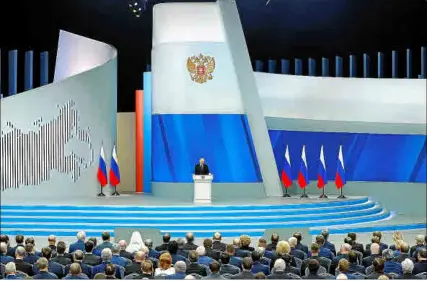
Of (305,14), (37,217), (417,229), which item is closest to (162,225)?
(37,217)

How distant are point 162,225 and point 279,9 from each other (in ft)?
35.9

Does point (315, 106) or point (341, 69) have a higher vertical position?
point (341, 69)

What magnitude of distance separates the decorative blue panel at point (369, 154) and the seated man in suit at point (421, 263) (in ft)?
35.5

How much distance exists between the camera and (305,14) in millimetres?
21094

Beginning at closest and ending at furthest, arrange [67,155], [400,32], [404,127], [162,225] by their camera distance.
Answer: [162,225]
[67,155]
[404,127]
[400,32]

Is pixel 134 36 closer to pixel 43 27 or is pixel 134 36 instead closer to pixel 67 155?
pixel 43 27

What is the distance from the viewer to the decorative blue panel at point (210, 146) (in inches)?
610

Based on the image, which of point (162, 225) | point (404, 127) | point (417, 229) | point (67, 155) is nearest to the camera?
point (162, 225)

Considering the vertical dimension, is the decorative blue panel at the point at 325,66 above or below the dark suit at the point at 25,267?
above

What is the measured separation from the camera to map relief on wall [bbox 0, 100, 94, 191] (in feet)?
46.2

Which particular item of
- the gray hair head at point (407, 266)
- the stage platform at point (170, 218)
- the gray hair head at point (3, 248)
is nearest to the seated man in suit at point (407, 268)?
the gray hair head at point (407, 266)

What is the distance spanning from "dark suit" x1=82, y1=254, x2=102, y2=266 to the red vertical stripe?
437 inches

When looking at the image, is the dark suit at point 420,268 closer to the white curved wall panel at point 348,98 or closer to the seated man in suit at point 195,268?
the seated man in suit at point 195,268

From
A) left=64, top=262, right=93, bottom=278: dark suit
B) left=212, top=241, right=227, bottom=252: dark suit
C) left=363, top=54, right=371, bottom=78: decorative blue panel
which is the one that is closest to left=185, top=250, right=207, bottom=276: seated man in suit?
left=64, top=262, right=93, bottom=278: dark suit
